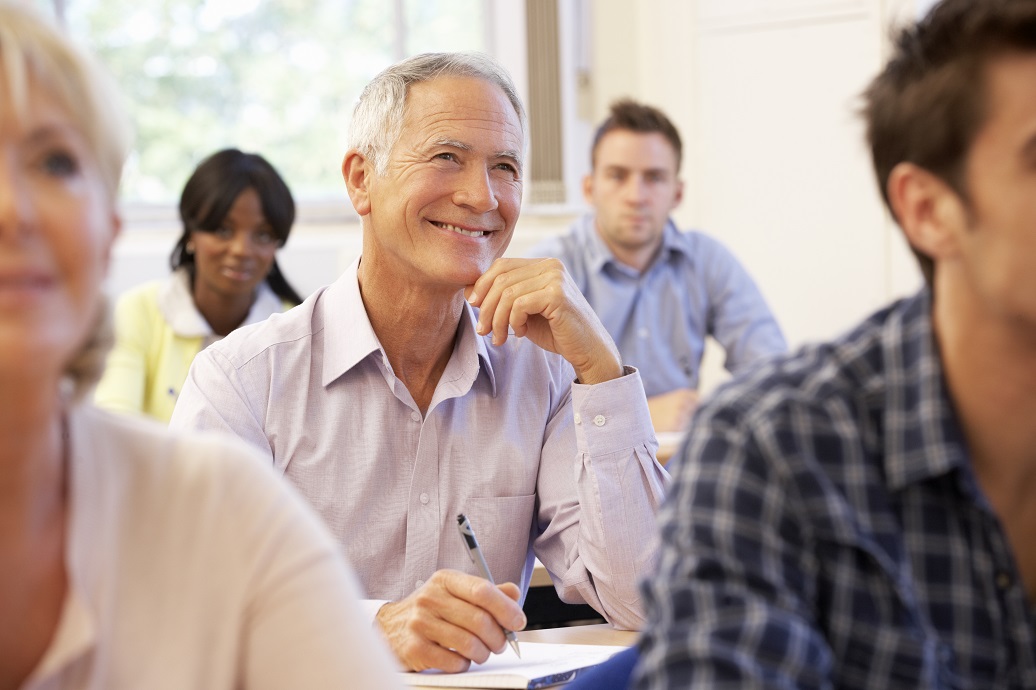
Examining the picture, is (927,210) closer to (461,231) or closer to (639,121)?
(461,231)

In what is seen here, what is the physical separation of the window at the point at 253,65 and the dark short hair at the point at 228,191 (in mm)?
1638

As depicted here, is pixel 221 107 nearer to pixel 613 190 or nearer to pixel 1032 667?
pixel 613 190

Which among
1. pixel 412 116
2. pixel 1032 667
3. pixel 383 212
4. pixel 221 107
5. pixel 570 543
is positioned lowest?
pixel 570 543

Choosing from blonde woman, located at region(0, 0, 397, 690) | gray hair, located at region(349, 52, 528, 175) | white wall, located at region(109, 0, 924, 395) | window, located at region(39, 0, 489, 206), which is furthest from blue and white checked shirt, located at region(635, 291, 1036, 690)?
window, located at region(39, 0, 489, 206)

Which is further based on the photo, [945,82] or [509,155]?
[509,155]

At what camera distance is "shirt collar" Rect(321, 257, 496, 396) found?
1896 millimetres

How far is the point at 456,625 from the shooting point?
4.97 feet

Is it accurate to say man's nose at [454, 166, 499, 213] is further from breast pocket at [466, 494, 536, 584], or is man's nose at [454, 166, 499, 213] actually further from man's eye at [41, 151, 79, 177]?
man's eye at [41, 151, 79, 177]

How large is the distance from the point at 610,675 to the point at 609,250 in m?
3.00

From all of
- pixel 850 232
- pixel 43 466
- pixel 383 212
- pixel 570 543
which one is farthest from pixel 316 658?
pixel 850 232

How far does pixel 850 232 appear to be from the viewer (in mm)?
5031

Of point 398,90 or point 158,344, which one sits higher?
point 398,90

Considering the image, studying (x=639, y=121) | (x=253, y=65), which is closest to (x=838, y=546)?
(x=639, y=121)

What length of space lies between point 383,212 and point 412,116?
6.5 inches
